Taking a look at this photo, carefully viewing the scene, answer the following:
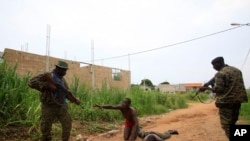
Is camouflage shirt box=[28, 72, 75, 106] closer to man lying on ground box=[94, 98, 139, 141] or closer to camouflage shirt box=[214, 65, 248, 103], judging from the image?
man lying on ground box=[94, 98, 139, 141]

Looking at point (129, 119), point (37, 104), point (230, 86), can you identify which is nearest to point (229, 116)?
point (230, 86)

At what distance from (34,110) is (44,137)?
151 centimetres

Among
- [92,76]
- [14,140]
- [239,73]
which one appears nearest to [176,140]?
[239,73]

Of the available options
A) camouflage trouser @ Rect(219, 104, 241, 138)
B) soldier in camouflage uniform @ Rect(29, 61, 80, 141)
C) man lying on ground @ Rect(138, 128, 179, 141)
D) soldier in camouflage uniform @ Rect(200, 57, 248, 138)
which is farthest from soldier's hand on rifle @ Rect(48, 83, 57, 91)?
camouflage trouser @ Rect(219, 104, 241, 138)

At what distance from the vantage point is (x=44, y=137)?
517 centimetres

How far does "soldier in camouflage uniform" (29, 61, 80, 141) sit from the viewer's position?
5.02 m

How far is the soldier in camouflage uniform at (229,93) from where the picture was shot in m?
4.88

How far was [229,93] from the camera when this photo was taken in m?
4.91

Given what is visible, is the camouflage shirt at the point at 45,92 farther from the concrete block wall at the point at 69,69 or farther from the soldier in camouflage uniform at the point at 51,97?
the concrete block wall at the point at 69,69

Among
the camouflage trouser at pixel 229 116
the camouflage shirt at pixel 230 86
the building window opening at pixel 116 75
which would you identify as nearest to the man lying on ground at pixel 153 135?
the camouflage trouser at pixel 229 116

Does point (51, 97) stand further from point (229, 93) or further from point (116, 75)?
point (116, 75)

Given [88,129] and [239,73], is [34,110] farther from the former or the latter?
[239,73]

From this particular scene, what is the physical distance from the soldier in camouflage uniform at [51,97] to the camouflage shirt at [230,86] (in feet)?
8.86

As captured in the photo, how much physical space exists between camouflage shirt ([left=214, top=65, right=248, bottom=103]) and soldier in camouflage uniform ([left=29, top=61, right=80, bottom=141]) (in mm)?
2700
